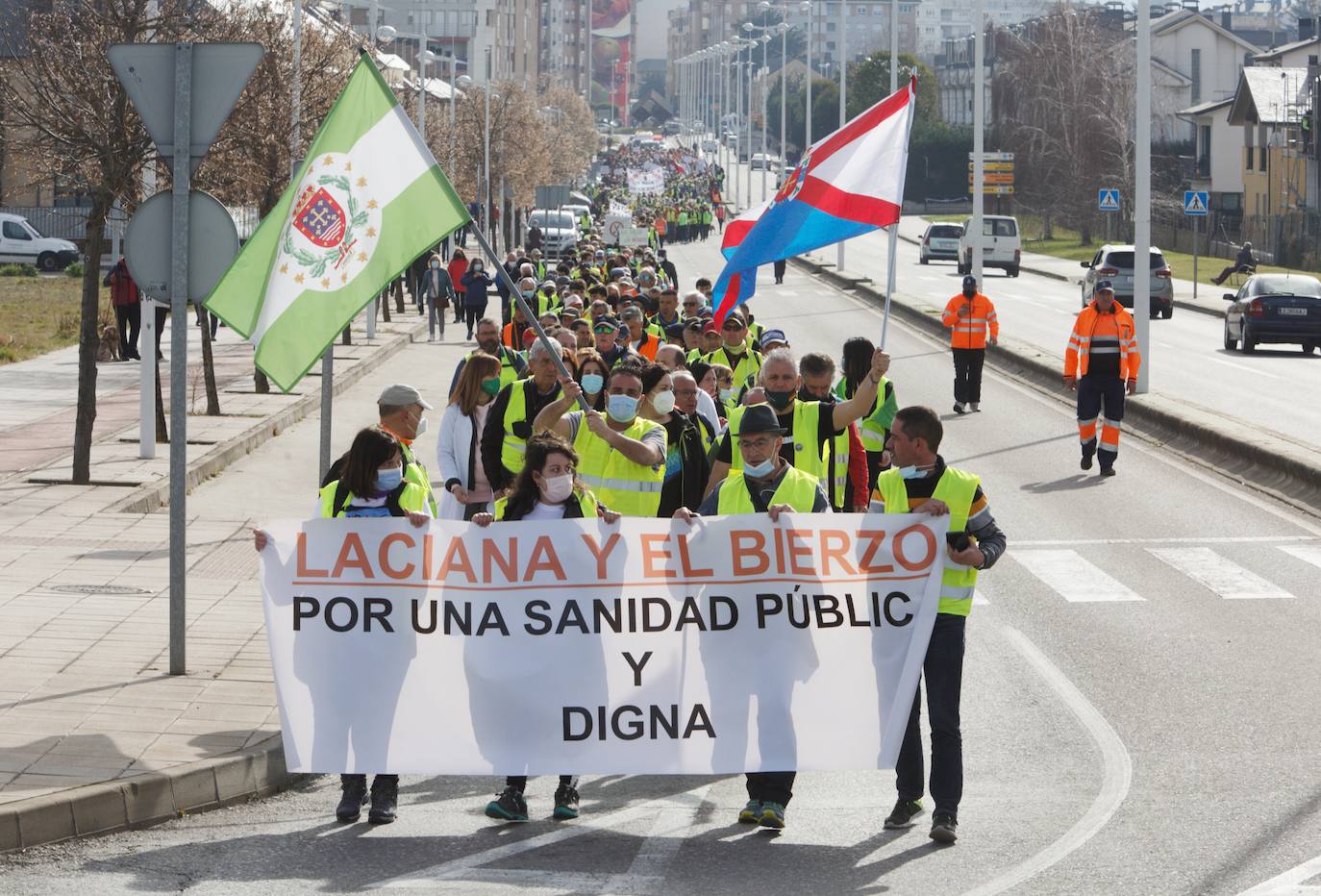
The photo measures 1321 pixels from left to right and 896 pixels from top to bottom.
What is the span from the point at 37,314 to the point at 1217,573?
106 feet

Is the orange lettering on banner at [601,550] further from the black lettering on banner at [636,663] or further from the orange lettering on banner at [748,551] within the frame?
the orange lettering on banner at [748,551]

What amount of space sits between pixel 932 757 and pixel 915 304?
37.9 m

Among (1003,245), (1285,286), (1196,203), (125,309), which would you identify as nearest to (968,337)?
(125,309)

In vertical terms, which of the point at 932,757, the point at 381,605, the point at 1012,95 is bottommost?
the point at 932,757

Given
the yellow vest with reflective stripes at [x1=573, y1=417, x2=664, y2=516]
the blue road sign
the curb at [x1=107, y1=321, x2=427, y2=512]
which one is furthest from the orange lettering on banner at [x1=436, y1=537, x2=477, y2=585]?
the blue road sign

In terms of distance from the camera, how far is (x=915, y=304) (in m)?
45.3

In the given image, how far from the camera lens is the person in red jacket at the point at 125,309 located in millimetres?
30000

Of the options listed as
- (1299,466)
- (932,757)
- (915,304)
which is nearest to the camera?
(932,757)

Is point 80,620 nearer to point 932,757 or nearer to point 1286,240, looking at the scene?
point 932,757

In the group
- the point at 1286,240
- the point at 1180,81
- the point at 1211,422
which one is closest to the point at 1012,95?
the point at 1180,81

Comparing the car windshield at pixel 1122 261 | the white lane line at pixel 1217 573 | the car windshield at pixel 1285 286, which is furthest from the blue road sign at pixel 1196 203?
the white lane line at pixel 1217 573

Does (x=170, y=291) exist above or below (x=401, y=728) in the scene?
above

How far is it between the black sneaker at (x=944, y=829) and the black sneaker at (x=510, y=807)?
1.62 m

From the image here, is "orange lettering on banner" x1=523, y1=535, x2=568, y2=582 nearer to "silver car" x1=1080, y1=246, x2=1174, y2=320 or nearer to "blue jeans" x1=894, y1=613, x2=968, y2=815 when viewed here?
"blue jeans" x1=894, y1=613, x2=968, y2=815
